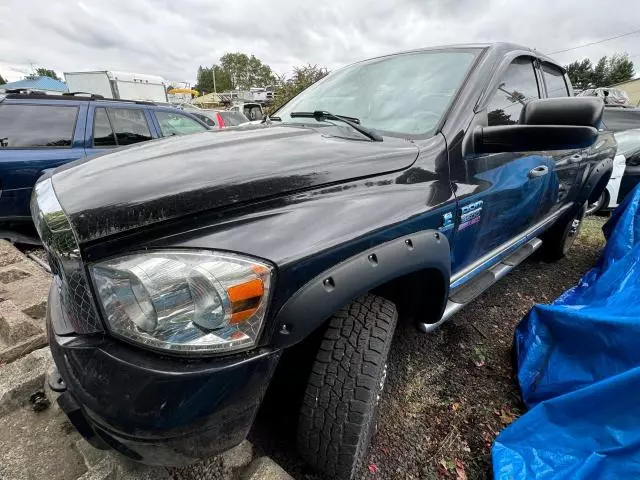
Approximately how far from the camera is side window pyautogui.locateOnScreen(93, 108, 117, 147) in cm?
→ 434

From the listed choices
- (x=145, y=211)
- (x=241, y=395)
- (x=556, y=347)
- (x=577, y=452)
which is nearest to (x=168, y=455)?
(x=241, y=395)

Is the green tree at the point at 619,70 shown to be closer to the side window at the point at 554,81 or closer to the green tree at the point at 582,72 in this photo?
the green tree at the point at 582,72

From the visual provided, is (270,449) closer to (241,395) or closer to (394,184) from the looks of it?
(241,395)

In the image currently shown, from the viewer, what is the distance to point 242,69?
230ft

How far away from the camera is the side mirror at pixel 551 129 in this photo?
4.94 feet

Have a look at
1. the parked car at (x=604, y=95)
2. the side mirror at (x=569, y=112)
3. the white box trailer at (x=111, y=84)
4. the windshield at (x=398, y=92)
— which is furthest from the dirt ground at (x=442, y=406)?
the white box trailer at (x=111, y=84)

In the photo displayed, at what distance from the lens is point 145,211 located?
101cm

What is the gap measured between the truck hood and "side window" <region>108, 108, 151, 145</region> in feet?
11.5

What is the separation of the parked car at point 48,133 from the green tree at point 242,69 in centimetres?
7015

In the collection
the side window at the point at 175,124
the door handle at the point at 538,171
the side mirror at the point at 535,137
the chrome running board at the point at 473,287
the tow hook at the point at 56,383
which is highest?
the side mirror at the point at 535,137

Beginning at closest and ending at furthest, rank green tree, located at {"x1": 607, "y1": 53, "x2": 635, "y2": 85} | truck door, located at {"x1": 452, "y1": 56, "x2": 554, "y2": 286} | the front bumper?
the front bumper < truck door, located at {"x1": 452, "y1": 56, "x2": 554, "y2": 286} < green tree, located at {"x1": 607, "y1": 53, "x2": 635, "y2": 85}

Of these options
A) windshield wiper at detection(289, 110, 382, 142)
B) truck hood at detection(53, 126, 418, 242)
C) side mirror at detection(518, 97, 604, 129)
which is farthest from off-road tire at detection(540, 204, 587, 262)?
truck hood at detection(53, 126, 418, 242)

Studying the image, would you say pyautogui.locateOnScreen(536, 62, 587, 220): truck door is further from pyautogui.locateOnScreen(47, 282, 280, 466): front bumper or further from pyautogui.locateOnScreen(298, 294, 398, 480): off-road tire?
pyautogui.locateOnScreen(47, 282, 280, 466): front bumper

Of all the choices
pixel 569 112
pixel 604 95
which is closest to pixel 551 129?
pixel 569 112
